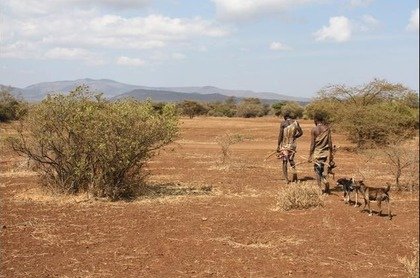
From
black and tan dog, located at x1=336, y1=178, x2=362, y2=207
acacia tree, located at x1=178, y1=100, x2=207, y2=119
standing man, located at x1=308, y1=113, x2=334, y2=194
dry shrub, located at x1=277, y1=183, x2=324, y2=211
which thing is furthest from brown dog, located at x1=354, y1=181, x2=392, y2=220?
acacia tree, located at x1=178, y1=100, x2=207, y2=119

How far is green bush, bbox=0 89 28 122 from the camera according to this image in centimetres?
1155

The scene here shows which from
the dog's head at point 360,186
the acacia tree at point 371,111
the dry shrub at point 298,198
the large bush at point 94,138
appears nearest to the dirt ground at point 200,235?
the dry shrub at point 298,198

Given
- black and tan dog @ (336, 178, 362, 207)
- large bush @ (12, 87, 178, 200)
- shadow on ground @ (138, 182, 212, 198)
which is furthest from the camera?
shadow on ground @ (138, 182, 212, 198)

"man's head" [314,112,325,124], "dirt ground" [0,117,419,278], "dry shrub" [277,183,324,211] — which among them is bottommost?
"dirt ground" [0,117,419,278]

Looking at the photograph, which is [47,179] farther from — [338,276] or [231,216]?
[338,276]

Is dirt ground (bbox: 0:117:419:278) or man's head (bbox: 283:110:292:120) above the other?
man's head (bbox: 283:110:292:120)

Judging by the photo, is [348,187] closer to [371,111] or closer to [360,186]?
[360,186]

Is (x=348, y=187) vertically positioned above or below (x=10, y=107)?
below

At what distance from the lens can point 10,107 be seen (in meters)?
25.5

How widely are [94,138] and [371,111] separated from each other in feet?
52.5

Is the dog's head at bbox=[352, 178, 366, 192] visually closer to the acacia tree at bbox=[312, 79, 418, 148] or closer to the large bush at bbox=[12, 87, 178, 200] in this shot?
the large bush at bbox=[12, 87, 178, 200]

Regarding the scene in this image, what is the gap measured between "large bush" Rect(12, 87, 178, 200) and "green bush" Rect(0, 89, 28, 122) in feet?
1.41

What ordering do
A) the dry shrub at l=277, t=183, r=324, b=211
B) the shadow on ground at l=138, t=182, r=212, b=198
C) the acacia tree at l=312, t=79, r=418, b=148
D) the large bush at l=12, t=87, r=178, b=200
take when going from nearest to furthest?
the dry shrub at l=277, t=183, r=324, b=211 < the large bush at l=12, t=87, r=178, b=200 < the shadow on ground at l=138, t=182, r=212, b=198 < the acacia tree at l=312, t=79, r=418, b=148

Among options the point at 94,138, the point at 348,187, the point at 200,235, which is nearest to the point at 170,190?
the point at 94,138
